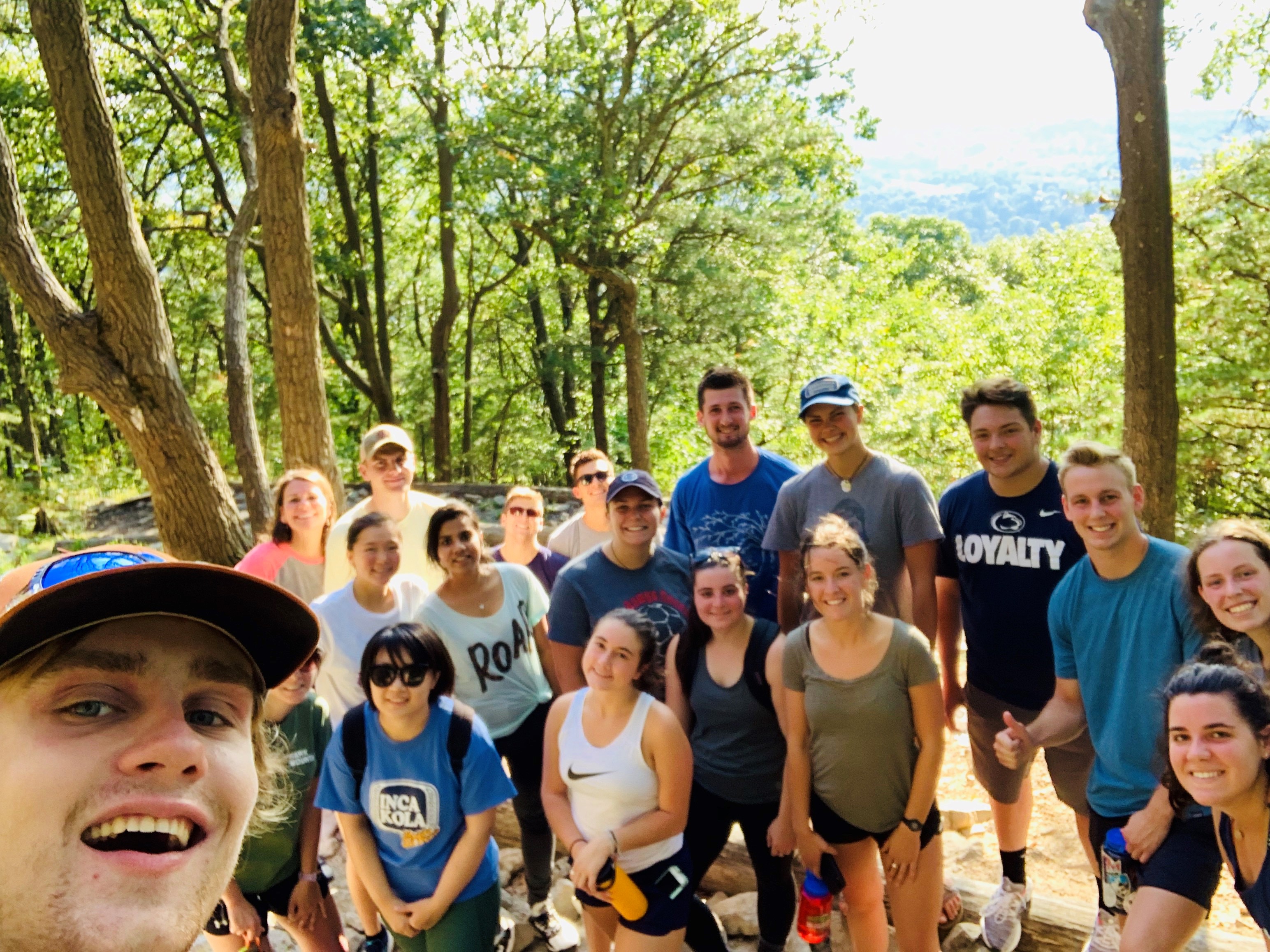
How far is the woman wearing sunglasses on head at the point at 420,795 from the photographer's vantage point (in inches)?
120

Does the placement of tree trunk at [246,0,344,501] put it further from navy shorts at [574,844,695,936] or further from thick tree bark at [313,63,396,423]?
thick tree bark at [313,63,396,423]

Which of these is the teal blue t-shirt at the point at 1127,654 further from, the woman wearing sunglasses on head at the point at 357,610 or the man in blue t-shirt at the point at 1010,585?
the woman wearing sunglasses on head at the point at 357,610

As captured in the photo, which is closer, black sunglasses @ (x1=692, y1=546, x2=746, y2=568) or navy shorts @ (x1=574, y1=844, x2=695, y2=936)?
navy shorts @ (x1=574, y1=844, x2=695, y2=936)

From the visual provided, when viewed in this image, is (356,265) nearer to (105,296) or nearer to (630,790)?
(105,296)

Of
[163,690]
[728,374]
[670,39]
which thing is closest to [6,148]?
[728,374]

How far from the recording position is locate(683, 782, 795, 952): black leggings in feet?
11.0

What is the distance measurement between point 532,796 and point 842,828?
1397 millimetres

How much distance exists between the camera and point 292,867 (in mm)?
3309

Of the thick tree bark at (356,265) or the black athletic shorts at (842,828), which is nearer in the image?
the black athletic shorts at (842,828)

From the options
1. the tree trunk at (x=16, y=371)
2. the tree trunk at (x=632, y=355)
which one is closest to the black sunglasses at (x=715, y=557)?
the tree trunk at (x=632, y=355)

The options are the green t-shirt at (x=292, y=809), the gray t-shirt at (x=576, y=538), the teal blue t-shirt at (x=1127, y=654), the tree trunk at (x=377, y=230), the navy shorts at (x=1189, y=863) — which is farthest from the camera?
the tree trunk at (x=377, y=230)

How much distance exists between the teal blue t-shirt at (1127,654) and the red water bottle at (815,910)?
37.6 inches

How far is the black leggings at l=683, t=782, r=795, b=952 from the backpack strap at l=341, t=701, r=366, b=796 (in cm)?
120

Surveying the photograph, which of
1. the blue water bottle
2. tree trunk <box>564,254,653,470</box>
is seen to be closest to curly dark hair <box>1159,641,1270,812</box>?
the blue water bottle
